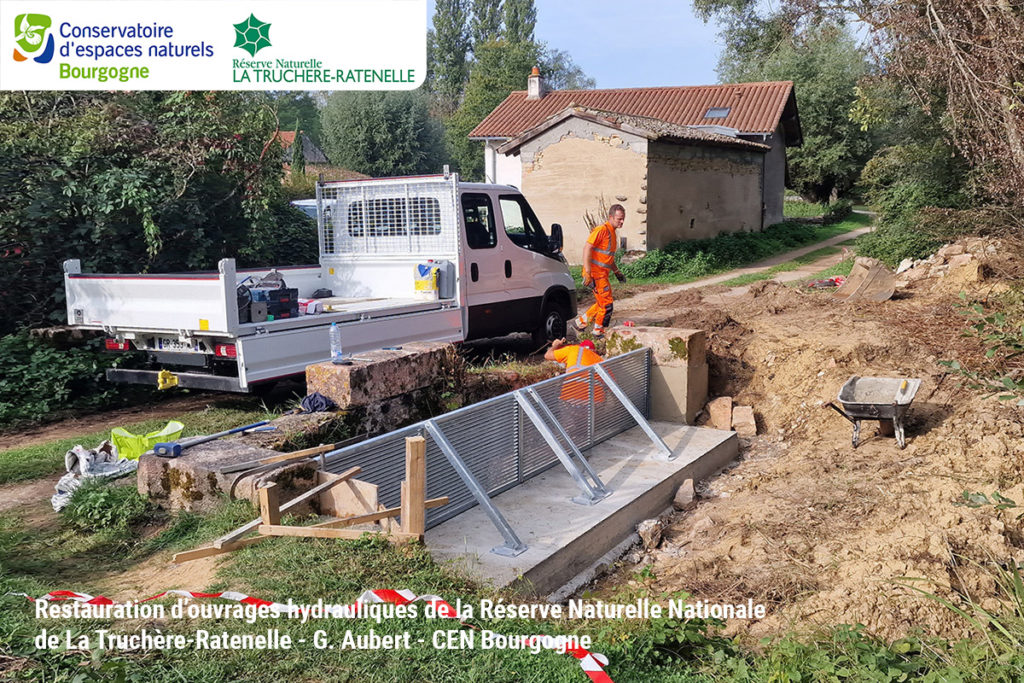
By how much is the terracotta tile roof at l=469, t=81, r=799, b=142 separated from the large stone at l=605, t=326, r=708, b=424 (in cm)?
2075

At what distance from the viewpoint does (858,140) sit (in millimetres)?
36906

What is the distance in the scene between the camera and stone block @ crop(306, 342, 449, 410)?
6328mm

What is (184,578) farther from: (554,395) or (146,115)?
(146,115)

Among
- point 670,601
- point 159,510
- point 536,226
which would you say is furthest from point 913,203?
point 159,510

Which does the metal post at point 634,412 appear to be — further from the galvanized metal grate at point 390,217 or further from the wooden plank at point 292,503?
the wooden plank at point 292,503

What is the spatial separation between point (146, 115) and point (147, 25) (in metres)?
1.79

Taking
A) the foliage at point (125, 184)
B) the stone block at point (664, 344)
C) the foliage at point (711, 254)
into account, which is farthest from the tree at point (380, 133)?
the stone block at point (664, 344)

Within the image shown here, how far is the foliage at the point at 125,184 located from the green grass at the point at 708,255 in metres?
8.73

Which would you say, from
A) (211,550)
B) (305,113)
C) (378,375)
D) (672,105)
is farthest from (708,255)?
(305,113)

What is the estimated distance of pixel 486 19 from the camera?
71.8 m

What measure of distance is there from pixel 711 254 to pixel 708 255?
0.20 m

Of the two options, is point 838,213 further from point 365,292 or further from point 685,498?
point 685,498

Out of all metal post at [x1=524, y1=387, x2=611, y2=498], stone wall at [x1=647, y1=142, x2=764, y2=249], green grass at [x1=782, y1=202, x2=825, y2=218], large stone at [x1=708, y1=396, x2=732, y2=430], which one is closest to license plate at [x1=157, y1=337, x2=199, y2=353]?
metal post at [x1=524, y1=387, x2=611, y2=498]

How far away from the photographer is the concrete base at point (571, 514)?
5.04 meters
